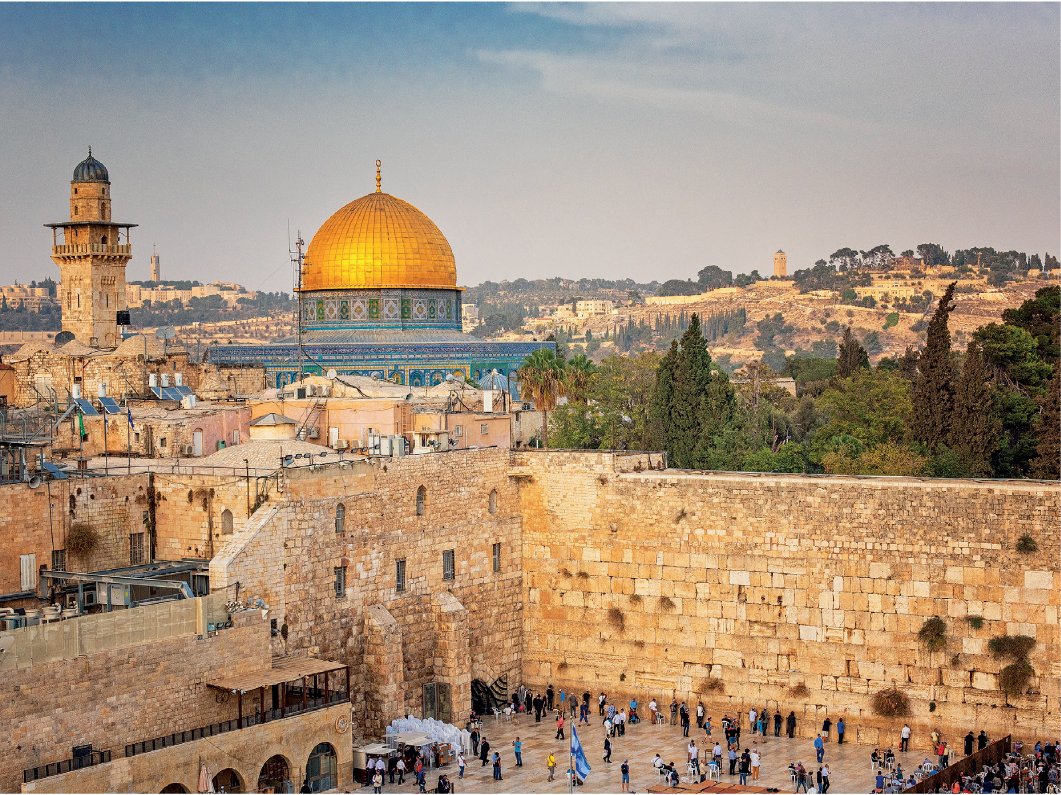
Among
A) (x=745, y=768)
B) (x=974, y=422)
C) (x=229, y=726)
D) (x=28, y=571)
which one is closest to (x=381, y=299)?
(x=974, y=422)

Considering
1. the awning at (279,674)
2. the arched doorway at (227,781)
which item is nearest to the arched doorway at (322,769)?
the awning at (279,674)

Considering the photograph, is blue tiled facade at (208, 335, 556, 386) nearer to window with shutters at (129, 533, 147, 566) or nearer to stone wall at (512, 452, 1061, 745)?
stone wall at (512, 452, 1061, 745)

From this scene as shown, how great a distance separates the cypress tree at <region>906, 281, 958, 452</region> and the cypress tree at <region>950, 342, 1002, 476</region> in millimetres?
245

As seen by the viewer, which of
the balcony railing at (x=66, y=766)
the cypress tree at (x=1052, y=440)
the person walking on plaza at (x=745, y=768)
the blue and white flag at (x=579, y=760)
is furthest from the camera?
the cypress tree at (x=1052, y=440)

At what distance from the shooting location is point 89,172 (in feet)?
127

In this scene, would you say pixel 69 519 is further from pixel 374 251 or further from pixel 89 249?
pixel 374 251

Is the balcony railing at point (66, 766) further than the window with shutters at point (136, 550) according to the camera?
No

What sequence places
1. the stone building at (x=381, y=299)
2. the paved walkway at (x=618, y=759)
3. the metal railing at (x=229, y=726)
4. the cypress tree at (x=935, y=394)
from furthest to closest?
the stone building at (x=381, y=299) < the cypress tree at (x=935, y=394) < the paved walkway at (x=618, y=759) < the metal railing at (x=229, y=726)

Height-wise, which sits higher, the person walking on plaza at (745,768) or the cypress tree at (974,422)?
the cypress tree at (974,422)

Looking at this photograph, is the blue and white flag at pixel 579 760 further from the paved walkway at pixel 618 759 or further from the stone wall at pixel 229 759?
the stone wall at pixel 229 759

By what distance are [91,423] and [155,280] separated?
126485 millimetres

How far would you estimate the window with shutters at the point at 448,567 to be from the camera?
26078mm

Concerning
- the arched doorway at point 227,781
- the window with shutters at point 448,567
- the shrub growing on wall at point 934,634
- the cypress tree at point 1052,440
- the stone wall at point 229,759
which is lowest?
the arched doorway at point 227,781

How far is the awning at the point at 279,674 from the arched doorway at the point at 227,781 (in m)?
1.14
